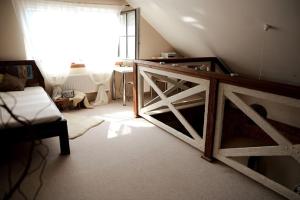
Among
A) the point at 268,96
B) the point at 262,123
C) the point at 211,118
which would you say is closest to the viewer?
the point at 268,96

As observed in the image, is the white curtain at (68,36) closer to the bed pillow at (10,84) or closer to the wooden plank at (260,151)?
the bed pillow at (10,84)

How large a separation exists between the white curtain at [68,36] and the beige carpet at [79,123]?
0.84 m

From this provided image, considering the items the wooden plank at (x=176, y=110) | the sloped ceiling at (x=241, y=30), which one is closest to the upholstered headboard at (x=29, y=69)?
the wooden plank at (x=176, y=110)

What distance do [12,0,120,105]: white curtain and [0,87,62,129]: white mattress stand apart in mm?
901

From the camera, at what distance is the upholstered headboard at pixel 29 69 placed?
3.81m

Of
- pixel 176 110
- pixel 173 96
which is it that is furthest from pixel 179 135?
pixel 173 96

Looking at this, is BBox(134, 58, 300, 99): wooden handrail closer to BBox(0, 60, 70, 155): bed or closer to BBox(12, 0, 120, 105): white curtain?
BBox(0, 60, 70, 155): bed

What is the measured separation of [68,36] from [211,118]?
3.12 metres

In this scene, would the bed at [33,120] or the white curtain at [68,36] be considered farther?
the white curtain at [68,36]

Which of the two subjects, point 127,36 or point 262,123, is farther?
point 127,36

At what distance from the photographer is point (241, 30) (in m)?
3.15

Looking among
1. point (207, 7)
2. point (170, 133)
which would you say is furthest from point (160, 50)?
point (170, 133)

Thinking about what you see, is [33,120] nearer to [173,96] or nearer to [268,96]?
[173,96]

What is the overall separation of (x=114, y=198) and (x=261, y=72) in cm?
316
